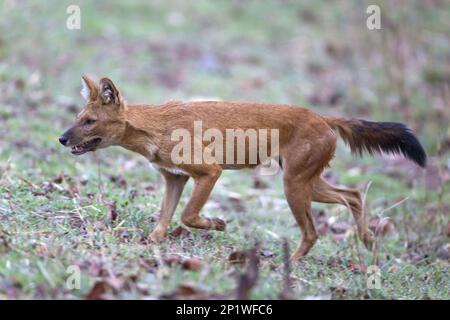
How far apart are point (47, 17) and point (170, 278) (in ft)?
33.2

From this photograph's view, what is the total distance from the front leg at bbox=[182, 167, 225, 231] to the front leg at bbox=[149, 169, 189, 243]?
207mm

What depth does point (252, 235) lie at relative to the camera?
23.6ft

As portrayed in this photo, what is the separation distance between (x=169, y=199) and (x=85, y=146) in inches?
33.9

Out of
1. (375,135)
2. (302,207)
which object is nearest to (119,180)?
(302,207)

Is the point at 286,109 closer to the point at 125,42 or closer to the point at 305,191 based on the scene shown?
the point at 305,191

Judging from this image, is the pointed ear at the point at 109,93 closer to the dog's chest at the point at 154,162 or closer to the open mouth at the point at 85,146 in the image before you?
the open mouth at the point at 85,146

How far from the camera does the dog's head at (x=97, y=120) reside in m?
6.54

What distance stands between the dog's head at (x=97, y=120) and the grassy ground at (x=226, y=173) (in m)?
0.55

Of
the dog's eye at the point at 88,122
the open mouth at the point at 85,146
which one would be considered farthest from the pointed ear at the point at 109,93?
the open mouth at the point at 85,146

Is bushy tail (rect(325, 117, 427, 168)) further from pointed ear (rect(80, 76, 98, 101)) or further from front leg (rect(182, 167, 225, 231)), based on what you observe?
pointed ear (rect(80, 76, 98, 101))

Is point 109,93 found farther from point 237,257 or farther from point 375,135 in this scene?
point 375,135

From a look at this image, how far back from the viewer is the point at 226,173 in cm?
1034

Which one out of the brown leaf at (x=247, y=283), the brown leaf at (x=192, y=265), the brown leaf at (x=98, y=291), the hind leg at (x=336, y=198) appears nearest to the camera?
the brown leaf at (x=247, y=283)
